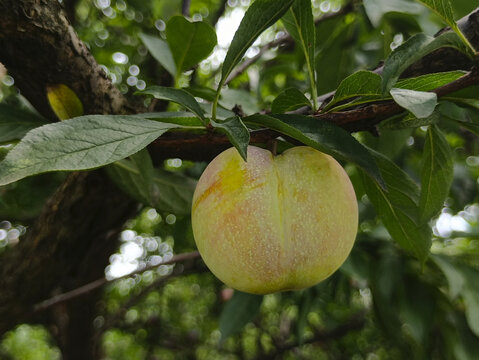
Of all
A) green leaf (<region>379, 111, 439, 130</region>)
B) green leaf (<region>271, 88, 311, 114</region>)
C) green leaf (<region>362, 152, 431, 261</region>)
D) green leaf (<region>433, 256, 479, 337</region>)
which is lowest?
green leaf (<region>433, 256, 479, 337</region>)

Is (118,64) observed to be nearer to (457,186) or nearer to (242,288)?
(457,186)

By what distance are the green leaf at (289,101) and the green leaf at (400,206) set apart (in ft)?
0.45

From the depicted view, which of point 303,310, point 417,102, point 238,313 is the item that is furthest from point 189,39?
point 303,310

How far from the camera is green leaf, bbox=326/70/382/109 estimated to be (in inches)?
20.3

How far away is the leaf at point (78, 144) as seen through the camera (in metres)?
0.41

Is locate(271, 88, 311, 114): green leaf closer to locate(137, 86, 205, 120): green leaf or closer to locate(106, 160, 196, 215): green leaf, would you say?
locate(137, 86, 205, 120): green leaf

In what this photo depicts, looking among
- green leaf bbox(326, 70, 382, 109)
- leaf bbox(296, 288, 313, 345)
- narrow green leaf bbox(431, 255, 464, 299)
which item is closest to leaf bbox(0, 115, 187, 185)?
green leaf bbox(326, 70, 382, 109)

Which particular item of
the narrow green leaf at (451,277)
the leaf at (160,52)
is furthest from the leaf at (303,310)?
the leaf at (160,52)

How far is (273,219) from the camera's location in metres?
0.54

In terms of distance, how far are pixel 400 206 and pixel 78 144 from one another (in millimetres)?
465

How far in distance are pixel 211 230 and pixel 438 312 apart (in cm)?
104

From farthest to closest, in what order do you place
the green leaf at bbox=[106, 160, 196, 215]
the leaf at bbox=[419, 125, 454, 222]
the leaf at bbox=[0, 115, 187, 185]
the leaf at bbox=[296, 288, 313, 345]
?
the leaf at bbox=[296, 288, 313, 345] < the green leaf at bbox=[106, 160, 196, 215] < the leaf at bbox=[419, 125, 454, 222] < the leaf at bbox=[0, 115, 187, 185]

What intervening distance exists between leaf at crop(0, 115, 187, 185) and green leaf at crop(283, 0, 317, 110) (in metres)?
0.26

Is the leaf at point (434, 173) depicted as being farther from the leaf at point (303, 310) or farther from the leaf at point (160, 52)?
the leaf at point (303, 310)
